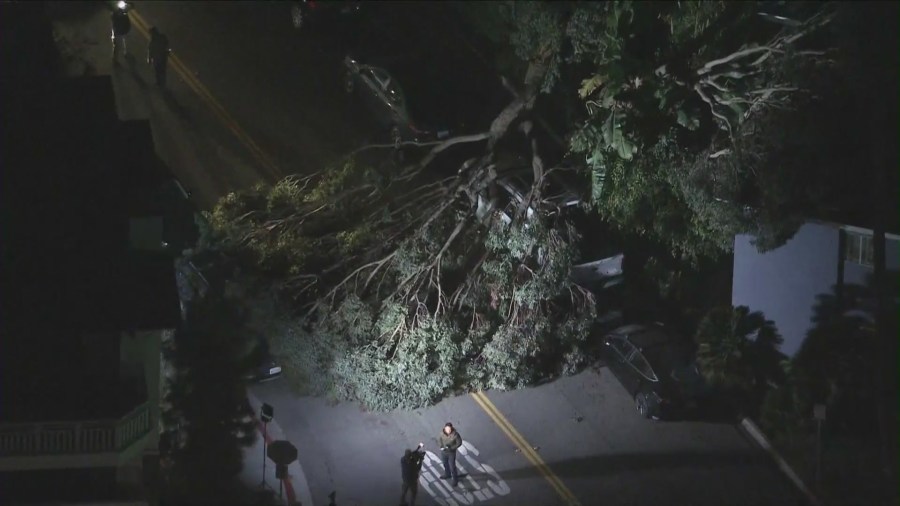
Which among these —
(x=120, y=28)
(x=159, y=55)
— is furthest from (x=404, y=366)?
(x=120, y=28)

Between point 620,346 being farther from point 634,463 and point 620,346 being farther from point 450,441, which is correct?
point 450,441

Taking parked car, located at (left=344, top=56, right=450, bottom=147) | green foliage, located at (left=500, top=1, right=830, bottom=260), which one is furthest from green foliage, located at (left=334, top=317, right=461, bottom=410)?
parked car, located at (left=344, top=56, right=450, bottom=147)

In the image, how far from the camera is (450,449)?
17312 mm

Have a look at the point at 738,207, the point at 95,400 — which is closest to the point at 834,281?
the point at 738,207

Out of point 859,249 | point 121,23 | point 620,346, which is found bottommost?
point 620,346

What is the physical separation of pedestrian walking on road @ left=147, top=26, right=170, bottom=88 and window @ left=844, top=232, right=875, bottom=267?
16.4 meters

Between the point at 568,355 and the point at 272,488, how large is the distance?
6946 millimetres

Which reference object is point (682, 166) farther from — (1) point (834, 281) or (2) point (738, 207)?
(1) point (834, 281)

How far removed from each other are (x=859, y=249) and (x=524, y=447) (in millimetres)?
7637

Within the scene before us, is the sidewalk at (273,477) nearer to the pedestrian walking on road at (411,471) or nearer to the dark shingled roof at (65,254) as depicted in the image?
the pedestrian walking on road at (411,471)

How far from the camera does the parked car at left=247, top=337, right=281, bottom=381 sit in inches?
736

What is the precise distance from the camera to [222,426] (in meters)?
15.3

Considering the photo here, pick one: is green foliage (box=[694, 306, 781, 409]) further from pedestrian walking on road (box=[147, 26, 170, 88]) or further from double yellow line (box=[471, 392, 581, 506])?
pedestrian walking on road (box=[147, 26, 170, 88])

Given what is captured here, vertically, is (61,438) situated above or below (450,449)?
above
